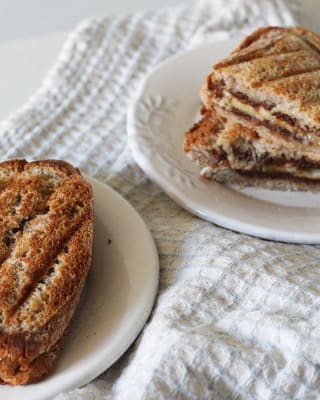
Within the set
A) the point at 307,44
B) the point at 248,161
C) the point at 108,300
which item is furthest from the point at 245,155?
the point at 108,300

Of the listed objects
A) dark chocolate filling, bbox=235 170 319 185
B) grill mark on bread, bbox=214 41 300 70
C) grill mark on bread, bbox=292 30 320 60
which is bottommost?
dark chocolate filling, bbox=235 170 319 185

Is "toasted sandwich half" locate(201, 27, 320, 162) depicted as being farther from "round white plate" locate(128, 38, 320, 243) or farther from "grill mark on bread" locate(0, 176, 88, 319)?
"grill mark on bread" locate(0, 176, 88, 319)

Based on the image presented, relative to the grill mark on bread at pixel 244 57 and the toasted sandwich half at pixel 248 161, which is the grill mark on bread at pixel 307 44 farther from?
the toasted sandwich half at pixel 248 161

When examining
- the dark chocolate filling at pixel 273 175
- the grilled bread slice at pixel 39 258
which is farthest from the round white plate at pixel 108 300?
the dark chocolate filling at pixel 273 175

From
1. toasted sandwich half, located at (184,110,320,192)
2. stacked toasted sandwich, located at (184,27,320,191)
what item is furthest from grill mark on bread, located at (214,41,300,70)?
toasted sandwich half, located at (184,110,320,192)

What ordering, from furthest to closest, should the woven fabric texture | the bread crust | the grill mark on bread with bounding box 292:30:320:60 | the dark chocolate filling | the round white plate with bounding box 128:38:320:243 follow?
the grill mark on bread with bounding box 292:30:320:60 < the dark chocolate filling < the bread crust < the round white plate with bounding box 128:38:320:243 < the woven fabric texture

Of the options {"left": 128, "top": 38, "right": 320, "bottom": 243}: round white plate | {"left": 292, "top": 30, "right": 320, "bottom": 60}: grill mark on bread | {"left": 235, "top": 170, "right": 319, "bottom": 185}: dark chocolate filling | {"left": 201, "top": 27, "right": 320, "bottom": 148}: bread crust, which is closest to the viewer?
{"left": 128, "top": 38, "right": 320, "bottom": 243}: round white plate

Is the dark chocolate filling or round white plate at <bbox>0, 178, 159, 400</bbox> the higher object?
round white plate at <bbox>0, 178, 159, 400</bbox>

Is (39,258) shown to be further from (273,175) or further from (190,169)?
(273,175)

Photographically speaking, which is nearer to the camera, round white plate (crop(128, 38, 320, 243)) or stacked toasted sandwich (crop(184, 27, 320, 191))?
round white plate (crop(128, 38, 320, 243))
